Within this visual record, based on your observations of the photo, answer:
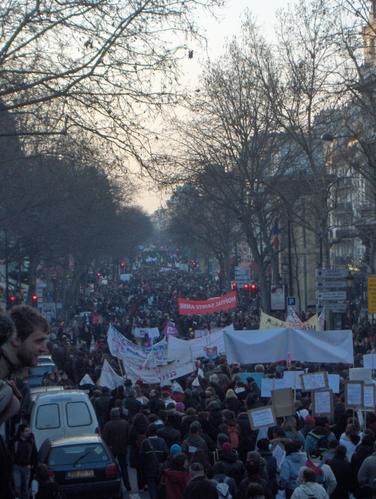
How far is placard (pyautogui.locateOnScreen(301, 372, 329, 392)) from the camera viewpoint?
583 inches

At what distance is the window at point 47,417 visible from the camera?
52.3 ft

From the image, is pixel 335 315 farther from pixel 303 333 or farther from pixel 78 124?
pixel 78 124

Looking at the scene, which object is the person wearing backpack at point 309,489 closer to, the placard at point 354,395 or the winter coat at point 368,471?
the winter coat at point 368,471


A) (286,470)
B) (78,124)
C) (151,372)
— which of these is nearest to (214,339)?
(151,372)

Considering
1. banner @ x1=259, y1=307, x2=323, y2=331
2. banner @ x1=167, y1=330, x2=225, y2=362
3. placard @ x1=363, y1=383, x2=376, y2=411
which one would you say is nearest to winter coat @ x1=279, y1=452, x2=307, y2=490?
placard @ x1=363, y1=383, x2=376, y2=411

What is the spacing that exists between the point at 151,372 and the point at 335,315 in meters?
22.2

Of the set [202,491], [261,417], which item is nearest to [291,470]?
[202,491]

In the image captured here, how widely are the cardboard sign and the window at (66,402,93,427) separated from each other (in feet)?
12.7

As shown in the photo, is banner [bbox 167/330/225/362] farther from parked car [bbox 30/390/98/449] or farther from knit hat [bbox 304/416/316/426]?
knit hat [bbox 304/416/316/426]

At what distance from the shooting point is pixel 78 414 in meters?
16.0

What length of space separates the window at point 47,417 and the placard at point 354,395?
4770 mm

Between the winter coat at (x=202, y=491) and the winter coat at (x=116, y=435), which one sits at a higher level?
the winter coat at (x=202, y=491)

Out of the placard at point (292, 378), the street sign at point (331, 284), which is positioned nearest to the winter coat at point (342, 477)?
the placard at point (292, 378)

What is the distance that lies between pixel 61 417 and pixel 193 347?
23.8 ft
